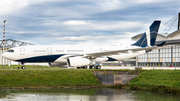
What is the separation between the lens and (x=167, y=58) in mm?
72875

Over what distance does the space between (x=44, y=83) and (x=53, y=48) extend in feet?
39.3

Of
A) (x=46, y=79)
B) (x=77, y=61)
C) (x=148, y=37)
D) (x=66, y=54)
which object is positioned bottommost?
(x=46, y=79)

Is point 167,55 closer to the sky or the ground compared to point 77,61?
closer to the sky

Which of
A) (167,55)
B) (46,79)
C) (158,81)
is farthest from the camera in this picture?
(167,55)

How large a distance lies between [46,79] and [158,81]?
1297cm

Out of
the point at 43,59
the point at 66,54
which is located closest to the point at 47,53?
the point at 43,59

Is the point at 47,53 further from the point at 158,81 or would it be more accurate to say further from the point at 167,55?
the point at 167,55

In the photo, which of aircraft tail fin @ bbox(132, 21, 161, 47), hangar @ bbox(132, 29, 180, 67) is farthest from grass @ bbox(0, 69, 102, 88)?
hangar @ bbox(132, 29, 180, 67)

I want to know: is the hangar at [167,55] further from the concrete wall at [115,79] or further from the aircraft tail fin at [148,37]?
the concrete wall at [115,79]

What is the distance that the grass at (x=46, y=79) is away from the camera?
→ 992 inches

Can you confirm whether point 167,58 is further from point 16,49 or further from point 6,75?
point 6,75

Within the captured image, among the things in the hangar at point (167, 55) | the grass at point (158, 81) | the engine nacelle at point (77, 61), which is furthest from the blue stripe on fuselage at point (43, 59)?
the hangar at point (167, 55)

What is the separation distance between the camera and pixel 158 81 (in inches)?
1014

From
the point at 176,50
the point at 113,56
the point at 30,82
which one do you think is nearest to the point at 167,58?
the point at 176,50
